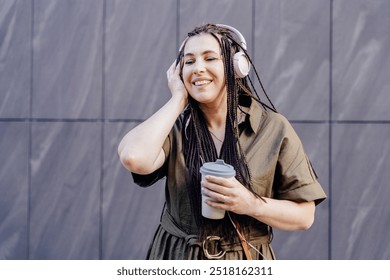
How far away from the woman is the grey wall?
9.34 feet

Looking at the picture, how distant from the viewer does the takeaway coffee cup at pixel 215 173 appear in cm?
182

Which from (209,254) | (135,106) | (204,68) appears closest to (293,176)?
(209,254)

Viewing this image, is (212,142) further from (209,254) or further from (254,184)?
(209,254)

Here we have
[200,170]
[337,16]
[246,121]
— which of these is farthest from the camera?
[337,16]

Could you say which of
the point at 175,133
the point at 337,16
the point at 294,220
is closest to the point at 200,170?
the point at 175,133

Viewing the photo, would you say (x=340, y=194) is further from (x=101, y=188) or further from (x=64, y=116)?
(x=64, y=116)

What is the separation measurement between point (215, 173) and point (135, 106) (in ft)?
10.7

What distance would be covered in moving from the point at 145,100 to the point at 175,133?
2922mm

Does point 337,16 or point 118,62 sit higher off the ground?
point 337,16

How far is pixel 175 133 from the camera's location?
6.84ft

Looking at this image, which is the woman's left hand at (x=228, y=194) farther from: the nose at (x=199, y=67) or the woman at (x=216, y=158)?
the nose at (x=199, y=67)

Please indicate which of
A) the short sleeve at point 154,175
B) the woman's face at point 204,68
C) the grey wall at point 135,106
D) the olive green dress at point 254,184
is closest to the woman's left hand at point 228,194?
the olive green dress at point 254,184

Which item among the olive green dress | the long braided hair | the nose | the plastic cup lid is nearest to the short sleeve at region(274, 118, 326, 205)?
the olive green dress

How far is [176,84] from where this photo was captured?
214 cm
